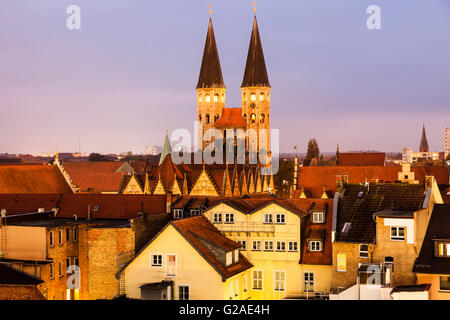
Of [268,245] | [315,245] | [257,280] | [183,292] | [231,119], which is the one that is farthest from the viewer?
[231,119]

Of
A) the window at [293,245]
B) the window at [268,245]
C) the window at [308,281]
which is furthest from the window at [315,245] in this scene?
the window at [268,245]

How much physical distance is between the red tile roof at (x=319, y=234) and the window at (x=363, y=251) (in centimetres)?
252

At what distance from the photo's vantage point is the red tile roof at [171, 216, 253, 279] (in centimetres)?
3769

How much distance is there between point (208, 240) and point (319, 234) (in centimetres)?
864

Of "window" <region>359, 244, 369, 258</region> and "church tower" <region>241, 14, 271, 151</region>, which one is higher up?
"church tower" <region>241, 14, 271, 151</region>

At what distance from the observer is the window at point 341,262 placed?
4012 cm

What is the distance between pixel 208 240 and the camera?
129 feet

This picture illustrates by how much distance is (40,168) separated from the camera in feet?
263

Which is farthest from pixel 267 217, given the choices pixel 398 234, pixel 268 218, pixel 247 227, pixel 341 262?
pixel 398 234

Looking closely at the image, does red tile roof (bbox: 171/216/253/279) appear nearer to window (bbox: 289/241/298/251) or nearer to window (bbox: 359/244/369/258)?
window (bbox: 289/241/298/251)

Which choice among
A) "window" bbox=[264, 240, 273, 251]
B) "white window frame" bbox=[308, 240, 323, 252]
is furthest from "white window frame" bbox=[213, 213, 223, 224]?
"white window frame" bbox=[308, 240, 323, 252]

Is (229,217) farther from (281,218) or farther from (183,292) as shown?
(183,292)

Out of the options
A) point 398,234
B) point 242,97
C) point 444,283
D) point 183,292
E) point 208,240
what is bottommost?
point 183,292

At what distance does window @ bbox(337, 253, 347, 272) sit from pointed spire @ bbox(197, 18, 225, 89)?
94.3m
